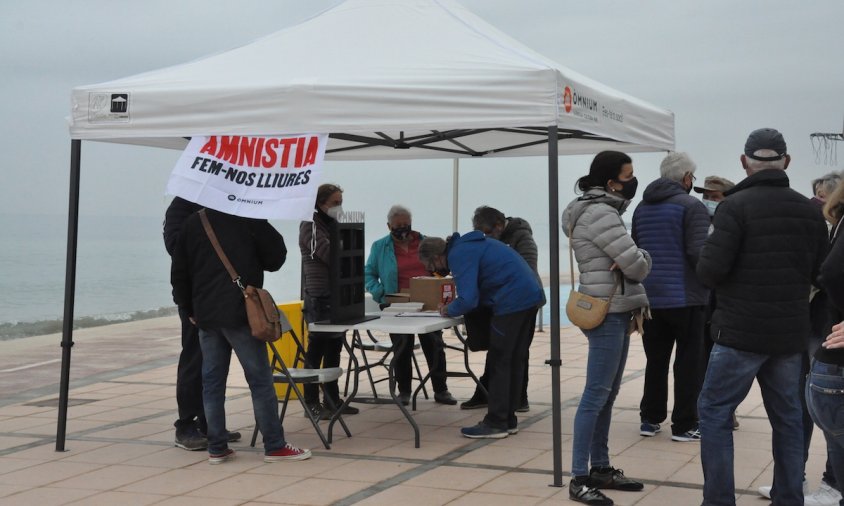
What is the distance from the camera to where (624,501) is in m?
5.27

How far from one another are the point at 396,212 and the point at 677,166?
2276 mm

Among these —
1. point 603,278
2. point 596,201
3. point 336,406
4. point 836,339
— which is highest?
point 596,201

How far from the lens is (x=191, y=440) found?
6.62 m

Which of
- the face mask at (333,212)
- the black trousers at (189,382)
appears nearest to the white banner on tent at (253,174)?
the black trousers at (189,382)

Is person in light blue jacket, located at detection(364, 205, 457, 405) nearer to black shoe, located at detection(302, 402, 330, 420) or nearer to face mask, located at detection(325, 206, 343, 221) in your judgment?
black shoe, located at detection(302, 402, 330, 420)

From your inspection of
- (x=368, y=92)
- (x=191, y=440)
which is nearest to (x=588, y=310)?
(x=368, y=92)

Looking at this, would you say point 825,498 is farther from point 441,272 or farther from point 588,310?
point 441,272

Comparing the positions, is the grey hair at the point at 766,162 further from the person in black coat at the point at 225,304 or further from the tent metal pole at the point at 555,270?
the person in black coat at the point at 225,304

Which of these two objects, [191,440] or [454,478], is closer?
[454,478]

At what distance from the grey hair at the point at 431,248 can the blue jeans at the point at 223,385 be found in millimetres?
1302

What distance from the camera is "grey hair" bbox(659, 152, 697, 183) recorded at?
686 cm

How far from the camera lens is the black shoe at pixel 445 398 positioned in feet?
27.3

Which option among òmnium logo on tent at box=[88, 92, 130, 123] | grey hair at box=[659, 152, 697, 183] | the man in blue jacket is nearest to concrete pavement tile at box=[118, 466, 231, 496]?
the man in blue jacket

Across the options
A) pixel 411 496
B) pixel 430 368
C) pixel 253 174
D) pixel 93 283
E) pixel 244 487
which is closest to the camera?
pixel 411 496
